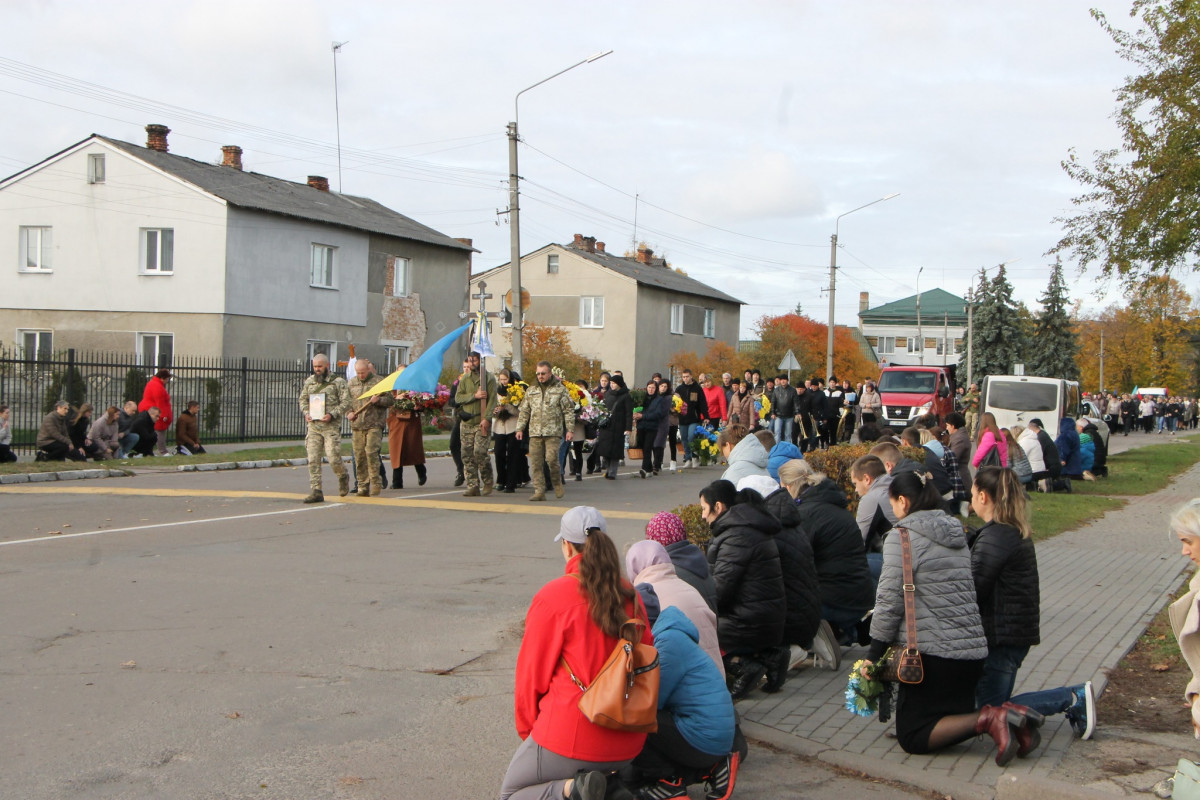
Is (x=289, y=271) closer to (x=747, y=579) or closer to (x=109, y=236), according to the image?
(x=109, y=236)

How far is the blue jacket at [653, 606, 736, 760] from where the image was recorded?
461 cm

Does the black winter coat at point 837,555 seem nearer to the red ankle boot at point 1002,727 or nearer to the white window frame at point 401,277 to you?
the red ankle boot at point 1002,727

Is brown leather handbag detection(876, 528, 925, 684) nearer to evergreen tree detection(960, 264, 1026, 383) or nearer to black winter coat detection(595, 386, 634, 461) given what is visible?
black winter coat detection(595, 386, 634, 461)

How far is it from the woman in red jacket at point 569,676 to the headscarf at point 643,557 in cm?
88

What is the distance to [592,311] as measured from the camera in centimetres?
5631

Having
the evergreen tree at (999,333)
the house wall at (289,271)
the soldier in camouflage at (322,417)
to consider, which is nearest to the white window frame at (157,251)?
the house wall at (289,271)

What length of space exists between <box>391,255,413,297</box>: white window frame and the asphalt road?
27570 mm

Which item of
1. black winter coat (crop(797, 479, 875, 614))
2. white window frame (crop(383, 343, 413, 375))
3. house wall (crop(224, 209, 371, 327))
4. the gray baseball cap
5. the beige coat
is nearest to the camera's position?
the beige coat

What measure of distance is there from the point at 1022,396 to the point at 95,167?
95.0ft

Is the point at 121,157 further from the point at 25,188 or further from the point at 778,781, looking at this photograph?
the point at 778,781

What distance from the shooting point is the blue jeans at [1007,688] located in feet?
18.9

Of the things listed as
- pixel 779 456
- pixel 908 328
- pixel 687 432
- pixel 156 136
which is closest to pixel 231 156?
pixel 156 136

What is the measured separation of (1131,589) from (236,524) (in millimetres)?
9538

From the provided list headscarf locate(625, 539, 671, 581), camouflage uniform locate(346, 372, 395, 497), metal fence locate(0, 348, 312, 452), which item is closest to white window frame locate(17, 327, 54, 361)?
metal fence locate(0, 348, 312, 452)
